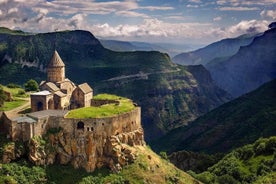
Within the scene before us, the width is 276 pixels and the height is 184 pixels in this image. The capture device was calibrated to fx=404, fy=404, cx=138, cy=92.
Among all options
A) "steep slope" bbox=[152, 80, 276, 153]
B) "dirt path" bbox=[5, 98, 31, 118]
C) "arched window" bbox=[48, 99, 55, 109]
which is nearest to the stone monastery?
"dirt path" bbox=[5, 98, 31, 118]

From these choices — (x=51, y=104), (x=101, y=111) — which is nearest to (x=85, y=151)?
(x=101, y=111)

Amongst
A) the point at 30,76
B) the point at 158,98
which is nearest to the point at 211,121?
the point at 158,98

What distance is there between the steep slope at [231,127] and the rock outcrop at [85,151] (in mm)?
64278

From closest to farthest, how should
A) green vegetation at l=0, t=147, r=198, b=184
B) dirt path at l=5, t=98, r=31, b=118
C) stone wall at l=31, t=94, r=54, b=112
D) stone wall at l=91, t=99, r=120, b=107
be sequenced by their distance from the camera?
green vegetation at l=0, t=147, r=198, b=184 < dirt path at l=5, t=98, r=31, b=118 < stone wall at l=31, t=94, r=54, b=112 < stone wall at l=91, t=99, r=120, b=107

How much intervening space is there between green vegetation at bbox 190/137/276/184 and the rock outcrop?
24.0m

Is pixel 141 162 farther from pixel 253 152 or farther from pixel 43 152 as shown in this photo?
pixel 253 152

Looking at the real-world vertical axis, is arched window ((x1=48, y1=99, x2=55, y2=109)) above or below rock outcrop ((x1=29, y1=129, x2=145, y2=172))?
above

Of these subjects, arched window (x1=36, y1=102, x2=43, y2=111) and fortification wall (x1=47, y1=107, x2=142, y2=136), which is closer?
fortification wall (x1=47, y1=107, x2=142, y2=136)

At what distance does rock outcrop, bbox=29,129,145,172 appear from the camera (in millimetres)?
62844

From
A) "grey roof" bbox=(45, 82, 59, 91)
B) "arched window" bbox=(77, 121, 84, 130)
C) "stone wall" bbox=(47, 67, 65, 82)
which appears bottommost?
"arched window" bbox=(77, 121, 84, 130)

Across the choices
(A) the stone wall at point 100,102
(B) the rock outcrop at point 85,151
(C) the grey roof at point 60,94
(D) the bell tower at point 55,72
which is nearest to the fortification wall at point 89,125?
(B) the rock outcrop at point 85,151

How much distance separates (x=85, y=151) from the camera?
6406cm

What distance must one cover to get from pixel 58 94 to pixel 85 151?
14.0m

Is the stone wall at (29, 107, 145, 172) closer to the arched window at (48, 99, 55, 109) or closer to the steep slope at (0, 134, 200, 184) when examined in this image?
the steep slope at (0, 134, 200, 184)
